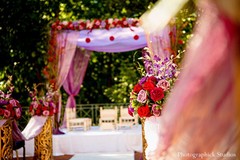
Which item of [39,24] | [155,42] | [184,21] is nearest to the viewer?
[155,42]

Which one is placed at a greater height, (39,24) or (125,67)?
(39,24)

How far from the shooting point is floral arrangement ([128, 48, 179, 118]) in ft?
14.0

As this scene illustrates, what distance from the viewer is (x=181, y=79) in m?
0.40

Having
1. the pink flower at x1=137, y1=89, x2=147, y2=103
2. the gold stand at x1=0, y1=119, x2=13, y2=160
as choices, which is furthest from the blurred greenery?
the pink flower at x1=137, y1=89, x2=147, y2=103

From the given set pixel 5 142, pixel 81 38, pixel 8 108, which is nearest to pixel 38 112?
pixel 8 108

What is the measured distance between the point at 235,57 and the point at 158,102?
155 inches

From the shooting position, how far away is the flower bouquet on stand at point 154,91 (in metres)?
4.27

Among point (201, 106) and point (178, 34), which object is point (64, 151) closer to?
point (178, 34)

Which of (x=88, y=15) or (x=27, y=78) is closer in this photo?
(x=27, y=78)

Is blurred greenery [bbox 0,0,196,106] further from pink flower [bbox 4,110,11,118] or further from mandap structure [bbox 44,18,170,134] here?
pink flower [bbox 4,110,11,118]

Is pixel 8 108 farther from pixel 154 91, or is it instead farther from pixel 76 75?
pixel 76 75

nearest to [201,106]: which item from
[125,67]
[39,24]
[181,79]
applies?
[181,79]

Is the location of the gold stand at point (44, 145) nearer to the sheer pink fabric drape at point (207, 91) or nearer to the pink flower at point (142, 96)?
the pink flower at point (142, 96)

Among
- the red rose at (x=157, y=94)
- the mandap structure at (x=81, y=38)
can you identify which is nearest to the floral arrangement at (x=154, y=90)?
the red rose at (x=157, y=94)
